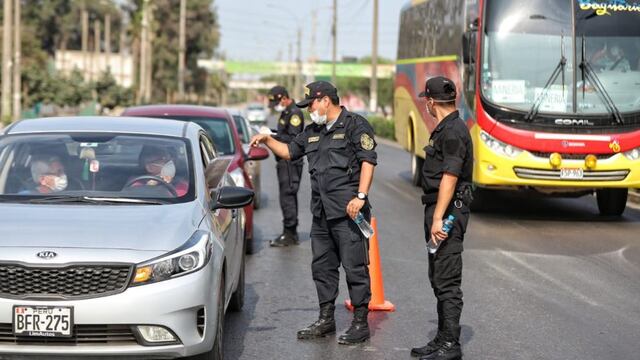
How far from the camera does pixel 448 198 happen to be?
261 inches

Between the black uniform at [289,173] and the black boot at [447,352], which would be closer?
the black boot at [447,352]

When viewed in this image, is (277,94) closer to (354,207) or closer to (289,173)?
(289,173)

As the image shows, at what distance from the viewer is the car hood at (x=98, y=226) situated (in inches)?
229

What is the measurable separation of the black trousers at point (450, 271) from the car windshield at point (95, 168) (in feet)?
5.20

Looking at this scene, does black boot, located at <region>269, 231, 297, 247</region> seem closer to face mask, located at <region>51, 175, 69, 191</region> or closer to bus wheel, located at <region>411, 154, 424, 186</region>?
face mask, located at <region>51, 175, 69, 191</region>

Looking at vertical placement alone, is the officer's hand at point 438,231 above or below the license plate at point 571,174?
above

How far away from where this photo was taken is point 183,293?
580cm

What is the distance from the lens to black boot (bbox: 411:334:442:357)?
22.9 feet

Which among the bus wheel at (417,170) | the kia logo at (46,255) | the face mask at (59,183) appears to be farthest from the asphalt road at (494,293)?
the bus wheel at (417,170)

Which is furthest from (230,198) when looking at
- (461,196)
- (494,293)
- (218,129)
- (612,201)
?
(612,201)

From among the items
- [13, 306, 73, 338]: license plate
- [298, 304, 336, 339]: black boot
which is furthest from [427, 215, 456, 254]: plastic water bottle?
[13, 306, 73, 338]: license plate

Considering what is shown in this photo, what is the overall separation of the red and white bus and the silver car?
8172 millimetres

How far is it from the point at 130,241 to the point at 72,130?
182 cm

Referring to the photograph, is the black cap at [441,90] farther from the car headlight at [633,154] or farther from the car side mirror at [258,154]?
the car headlight at [633,154]
